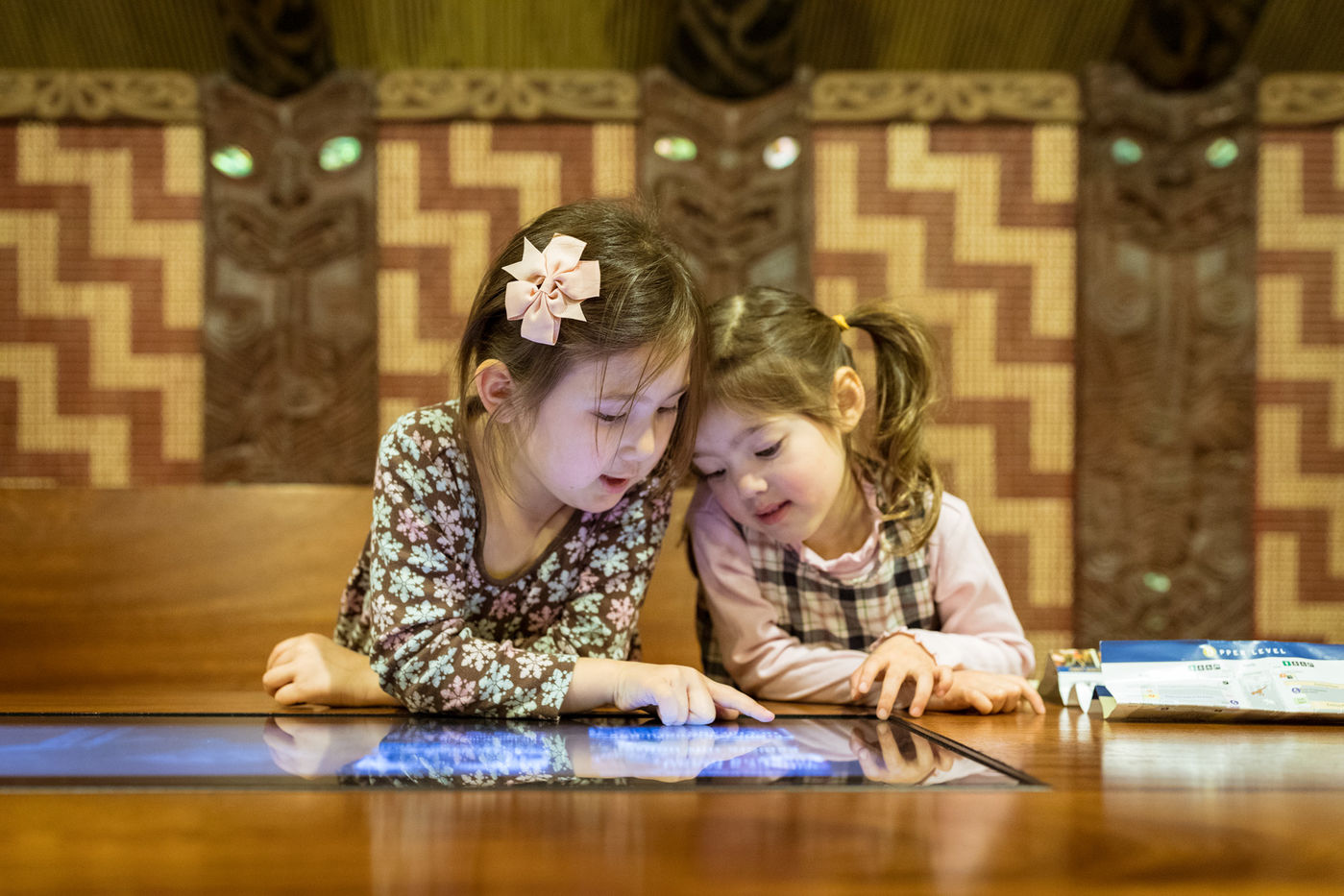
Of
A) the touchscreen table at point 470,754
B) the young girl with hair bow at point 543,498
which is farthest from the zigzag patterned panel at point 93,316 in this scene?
the touchscreen table at point 470,754

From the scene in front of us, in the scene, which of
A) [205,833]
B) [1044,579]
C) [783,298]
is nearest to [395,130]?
[783,298]

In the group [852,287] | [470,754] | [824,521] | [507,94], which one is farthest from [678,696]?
[507,94]

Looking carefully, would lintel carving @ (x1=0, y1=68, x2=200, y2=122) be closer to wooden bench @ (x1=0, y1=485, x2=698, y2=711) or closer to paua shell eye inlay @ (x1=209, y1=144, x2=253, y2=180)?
paua shell eye inlay @ (x1=209, y1=144, x2=253, y2=180)

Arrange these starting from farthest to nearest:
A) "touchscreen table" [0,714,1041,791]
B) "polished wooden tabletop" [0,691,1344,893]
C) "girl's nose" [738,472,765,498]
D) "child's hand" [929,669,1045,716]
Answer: "girl's nose" [738,472,765,498] → "child's hand" [929,669,1045,716] → "touchscreen table" [0,714,1041,791] → "polished wooden tabletop" [0,691,1344,893]

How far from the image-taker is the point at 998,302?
1.77 meters

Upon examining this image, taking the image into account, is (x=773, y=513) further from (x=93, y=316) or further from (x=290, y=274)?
(x=93, y=316)

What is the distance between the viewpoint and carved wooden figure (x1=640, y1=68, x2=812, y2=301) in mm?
1686

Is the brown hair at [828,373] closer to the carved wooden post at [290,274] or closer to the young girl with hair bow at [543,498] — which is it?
the young girl with hair bow at [543,498]

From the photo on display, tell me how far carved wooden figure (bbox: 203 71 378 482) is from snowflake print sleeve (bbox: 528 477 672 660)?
0.79 meters

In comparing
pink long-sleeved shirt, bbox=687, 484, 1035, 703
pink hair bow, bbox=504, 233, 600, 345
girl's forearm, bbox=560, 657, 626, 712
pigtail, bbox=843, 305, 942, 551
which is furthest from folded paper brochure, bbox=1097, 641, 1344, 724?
pink hair bow, bbox=504, 233, 600, 345

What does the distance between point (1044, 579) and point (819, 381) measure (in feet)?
2.73

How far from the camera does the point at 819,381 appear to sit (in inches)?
45.5

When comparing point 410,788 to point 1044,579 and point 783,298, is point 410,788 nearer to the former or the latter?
point 783,298

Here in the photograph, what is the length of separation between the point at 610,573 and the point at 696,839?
578mm
